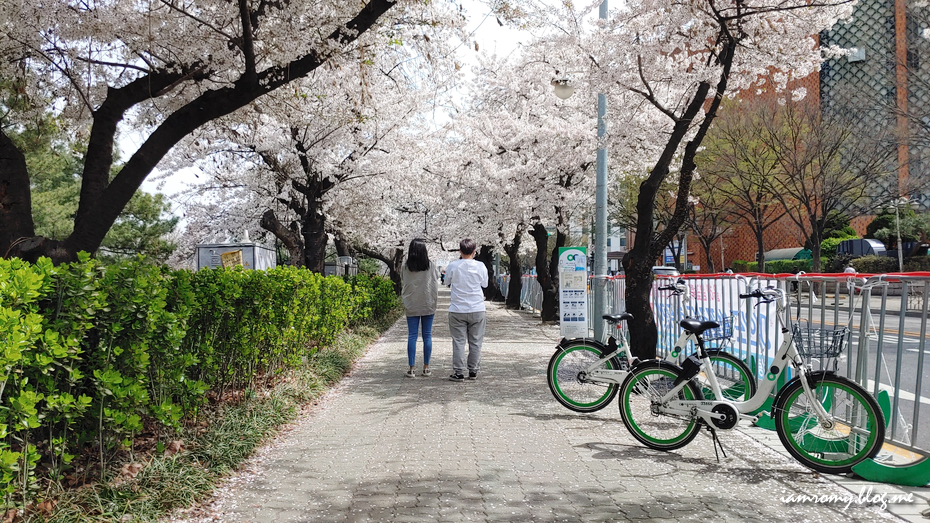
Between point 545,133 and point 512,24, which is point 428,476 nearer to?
point 512,24

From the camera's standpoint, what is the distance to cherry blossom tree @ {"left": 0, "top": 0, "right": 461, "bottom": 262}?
645cm

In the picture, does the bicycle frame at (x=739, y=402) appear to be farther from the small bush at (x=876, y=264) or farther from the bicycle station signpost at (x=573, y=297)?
the small bush at (x=876, y=264)

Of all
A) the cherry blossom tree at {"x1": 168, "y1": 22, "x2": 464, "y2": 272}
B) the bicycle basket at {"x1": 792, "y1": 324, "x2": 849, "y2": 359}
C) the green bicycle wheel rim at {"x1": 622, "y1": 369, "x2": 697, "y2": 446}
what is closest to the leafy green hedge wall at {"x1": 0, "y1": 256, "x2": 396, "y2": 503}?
the green bicycle wheel rim at {"x1": 622, "y1": 369, "x2": 697, "y2": 446}

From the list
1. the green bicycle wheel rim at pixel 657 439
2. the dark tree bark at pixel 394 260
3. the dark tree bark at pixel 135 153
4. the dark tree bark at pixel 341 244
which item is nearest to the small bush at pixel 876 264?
the dark tree bark at pixel 394 260

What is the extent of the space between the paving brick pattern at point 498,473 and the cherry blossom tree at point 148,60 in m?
2.77

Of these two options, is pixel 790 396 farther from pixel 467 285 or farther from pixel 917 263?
pixel 917 263

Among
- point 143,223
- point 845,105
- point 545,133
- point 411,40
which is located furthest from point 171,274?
point 143,223

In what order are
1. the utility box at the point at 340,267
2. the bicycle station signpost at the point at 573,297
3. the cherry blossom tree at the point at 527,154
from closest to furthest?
1. the bicycle station signpost at the point at 573,297
2. the cherry blossom tree at the point at 527,154
3. the utility box at the point at 340,267

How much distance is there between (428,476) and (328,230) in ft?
56.6

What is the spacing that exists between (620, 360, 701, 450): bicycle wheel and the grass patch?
9.75 feet

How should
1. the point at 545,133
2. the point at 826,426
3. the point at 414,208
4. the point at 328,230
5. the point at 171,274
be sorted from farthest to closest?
1. the point at 414,208
2. the point at 328,230
3. the point at 545,133
4. the point at 171,274
5. the point at 826,426

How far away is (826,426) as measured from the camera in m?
4.95

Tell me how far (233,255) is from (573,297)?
31.4 feet

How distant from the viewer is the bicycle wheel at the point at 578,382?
7176 mm
